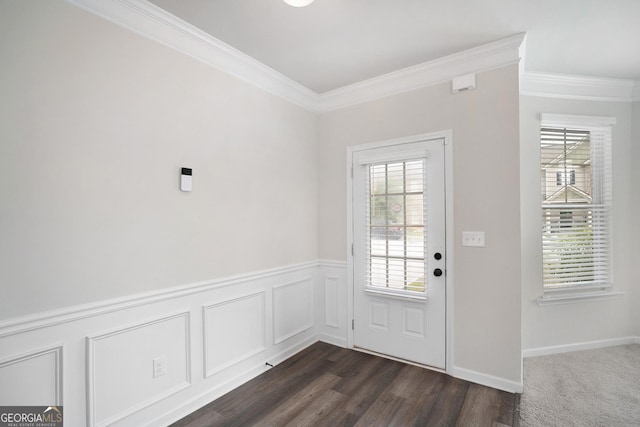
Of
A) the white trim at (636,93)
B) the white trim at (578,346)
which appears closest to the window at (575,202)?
the white trim at (636,93)

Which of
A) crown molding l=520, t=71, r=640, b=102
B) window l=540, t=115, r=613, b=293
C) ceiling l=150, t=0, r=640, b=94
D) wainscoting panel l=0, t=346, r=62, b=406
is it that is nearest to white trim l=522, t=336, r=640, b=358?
window l=540, t=115, r=613, b=293

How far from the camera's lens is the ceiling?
1999 mm

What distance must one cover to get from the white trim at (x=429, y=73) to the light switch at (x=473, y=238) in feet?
4.53

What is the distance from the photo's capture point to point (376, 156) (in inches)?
121

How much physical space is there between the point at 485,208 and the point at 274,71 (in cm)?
229

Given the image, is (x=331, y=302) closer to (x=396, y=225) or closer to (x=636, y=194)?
(x=396, y=225)

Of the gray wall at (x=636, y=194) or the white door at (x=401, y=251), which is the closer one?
the white door at (x=401, y=251)

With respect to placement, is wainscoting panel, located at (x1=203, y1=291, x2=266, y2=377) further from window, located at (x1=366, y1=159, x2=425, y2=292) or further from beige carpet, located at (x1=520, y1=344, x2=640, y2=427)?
beige carpet, located at (x1=520, y1=344, x2=640, y2=427)

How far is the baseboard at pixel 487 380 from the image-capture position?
7.77 ft

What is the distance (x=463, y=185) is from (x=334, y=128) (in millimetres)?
1523

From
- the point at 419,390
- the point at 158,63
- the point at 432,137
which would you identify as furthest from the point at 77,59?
the point at 419,390

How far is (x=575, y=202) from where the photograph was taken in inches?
124

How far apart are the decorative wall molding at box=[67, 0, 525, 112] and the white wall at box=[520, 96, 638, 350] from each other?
0.95m

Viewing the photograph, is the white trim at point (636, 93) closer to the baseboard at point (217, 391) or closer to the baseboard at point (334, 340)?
the baseboard at point (334, 340)
